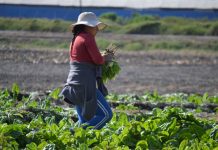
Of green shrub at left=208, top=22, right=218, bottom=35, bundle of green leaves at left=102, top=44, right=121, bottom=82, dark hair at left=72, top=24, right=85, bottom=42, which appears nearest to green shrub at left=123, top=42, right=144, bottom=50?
green shrub at left=208, top=22, right=218, bottom=35

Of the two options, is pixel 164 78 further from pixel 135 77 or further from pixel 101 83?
pixel 101 83

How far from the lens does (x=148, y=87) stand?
55.0 feet

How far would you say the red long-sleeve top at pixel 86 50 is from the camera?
830 centimetres

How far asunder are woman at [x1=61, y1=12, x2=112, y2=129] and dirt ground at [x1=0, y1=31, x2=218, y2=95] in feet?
21.4

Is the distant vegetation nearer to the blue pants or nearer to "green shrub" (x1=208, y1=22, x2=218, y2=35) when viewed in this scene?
"green shrub" (x1=208, y1=22, x2=218, y2=35)

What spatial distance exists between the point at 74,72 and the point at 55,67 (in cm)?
1155

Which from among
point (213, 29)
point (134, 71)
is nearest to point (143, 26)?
point (213, 29)

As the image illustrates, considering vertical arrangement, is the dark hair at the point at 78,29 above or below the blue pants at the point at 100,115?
above

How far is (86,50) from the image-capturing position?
8.38m

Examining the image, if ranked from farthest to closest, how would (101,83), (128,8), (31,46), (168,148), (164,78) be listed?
(128,8), (31,46), (164,78), (101,83), (168,148)

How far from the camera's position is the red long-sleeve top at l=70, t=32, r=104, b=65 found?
830cm

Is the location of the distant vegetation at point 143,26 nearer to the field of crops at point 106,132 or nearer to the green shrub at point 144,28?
the green shrub at point 144,28

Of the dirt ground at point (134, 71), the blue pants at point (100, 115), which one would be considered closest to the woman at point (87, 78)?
the blue pants at point (100, 115)

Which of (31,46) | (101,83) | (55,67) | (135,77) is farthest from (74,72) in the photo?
(31,46)
